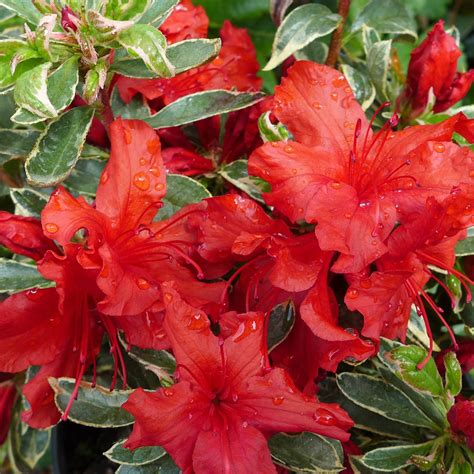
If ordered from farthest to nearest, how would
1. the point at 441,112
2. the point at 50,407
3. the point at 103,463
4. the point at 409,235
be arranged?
the point at 103,463 → the point at 441,112 → the point at 50,407 → the point at 409,235

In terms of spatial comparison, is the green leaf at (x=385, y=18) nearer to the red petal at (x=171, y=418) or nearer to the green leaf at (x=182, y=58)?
the green leaf at (x=182, y=58)

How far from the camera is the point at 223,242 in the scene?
676 millimetres

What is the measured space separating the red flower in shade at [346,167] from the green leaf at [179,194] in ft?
0.46

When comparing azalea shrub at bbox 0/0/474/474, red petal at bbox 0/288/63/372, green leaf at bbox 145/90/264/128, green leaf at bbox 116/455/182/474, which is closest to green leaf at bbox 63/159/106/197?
azalea shrub at bbox 0/0/474/474

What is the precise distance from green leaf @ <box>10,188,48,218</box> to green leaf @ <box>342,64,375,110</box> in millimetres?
444

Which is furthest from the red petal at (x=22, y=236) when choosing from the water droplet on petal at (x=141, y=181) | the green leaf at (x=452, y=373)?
the green leaf at (x=452, y=373)

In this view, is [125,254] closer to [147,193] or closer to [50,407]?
[147,193]

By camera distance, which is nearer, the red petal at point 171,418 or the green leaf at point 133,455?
the red petal at point 171,418

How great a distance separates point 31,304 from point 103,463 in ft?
1.55

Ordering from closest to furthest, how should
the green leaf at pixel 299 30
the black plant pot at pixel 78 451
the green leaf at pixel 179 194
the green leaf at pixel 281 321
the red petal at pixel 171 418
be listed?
the red petal at pixel 171 418 → the green leaf at pixel 281 321 → the green leaf at pixel 179 194 → the green leaf at pixel 299 30 → the black plant pot at pixel 78 451

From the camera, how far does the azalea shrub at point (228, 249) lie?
614 millimetres

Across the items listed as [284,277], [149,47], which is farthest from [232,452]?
[149,47]

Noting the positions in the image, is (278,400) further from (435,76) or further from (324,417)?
(435,76)

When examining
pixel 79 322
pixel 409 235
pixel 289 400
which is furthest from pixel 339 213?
pixel 79 322
